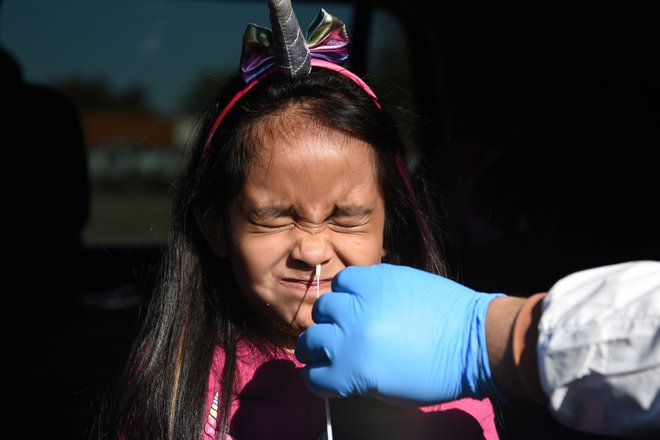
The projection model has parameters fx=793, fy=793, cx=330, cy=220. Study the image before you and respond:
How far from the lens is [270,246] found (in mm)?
1357

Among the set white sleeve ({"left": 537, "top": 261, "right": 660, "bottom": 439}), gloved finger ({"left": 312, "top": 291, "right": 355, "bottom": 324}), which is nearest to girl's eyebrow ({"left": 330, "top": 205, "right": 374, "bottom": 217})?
gloved finger ({"left": 312, "top": 291, "right": 355, "bottom": 324})

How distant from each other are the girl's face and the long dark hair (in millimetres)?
54

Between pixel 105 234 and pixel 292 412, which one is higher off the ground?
pixel 292 412

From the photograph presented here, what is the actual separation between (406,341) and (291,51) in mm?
563

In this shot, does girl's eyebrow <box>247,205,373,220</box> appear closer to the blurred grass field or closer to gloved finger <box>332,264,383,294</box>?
gloved finger <box>332,264,383,294</box>

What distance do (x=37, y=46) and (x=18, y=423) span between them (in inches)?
50.1

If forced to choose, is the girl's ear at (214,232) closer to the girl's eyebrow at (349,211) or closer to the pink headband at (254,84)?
the pink headband at (254,84)

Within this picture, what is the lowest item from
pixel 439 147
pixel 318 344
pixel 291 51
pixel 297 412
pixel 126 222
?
pixel 126 222

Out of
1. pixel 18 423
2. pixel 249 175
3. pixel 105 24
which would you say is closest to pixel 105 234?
pixel 105 24

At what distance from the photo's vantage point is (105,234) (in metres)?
3.51

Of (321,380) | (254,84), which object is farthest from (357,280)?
(254,84)

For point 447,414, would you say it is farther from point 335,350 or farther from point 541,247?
point 541,247

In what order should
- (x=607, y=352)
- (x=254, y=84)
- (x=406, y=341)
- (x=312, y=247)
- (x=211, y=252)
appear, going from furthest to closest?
(x=211, y=252) → (x=254, y=84) → (x=312, y=247) → (x=406, y=341) → (x=607, y=352)

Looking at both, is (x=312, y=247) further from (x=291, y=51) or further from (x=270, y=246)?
(x=291, y=51)
